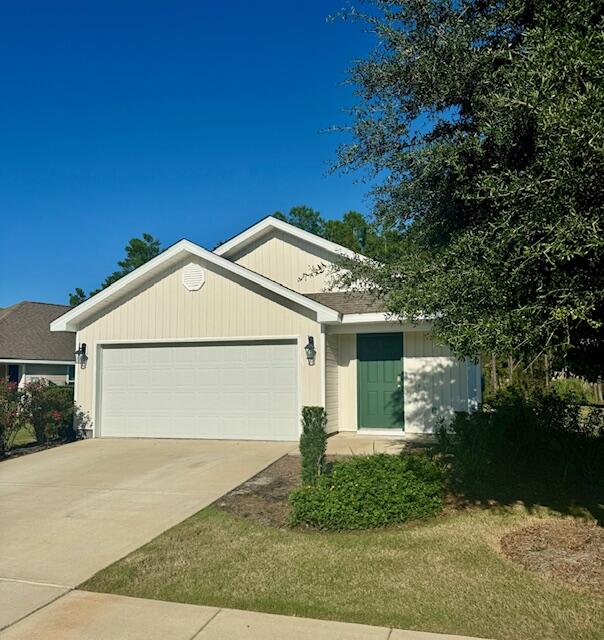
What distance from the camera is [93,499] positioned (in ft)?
24.6

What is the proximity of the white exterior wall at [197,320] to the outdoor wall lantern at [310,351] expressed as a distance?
0.10m

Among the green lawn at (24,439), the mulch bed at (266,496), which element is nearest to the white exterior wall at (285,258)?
the mulch bed at (266,496)

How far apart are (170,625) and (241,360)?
8.82m

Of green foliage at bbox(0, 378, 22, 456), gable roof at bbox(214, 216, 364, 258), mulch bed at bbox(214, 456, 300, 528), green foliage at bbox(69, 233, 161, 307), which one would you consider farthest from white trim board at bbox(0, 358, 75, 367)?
green foliage at bbox(69, 233, 161, 307)

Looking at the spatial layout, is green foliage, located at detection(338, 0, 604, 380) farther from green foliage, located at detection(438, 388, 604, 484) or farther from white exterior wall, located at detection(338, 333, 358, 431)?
white exterior wall, located at detection(338, 333, 358, 431)

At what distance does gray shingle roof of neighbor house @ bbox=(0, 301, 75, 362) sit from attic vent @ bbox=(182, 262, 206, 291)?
13011 millimetres

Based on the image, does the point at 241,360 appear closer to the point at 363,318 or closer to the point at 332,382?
the point at 332,382

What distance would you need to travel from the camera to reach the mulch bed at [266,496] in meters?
6.53

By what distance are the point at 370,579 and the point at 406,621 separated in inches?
29.6

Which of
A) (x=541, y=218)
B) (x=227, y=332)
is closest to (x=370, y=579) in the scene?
(x=541, y=218)

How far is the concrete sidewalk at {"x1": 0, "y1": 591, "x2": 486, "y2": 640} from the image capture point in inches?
144

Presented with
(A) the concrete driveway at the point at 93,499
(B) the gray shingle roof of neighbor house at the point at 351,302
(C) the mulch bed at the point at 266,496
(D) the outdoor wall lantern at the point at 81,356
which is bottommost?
(A) the concrete driveway at the point at 93,499

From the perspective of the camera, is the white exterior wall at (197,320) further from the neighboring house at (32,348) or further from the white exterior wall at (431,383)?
the neighboring house at (32,348)

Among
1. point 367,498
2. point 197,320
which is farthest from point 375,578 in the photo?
point 197,320
